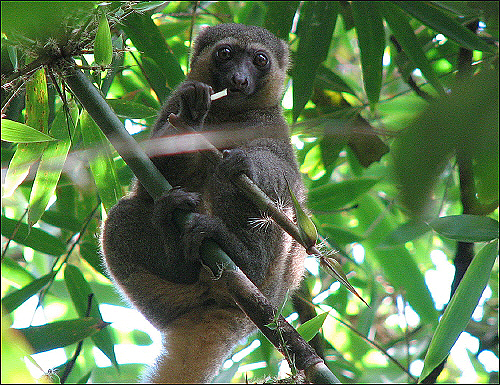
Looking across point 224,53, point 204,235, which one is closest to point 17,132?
point 204,235

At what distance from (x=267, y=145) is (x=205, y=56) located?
1.09m

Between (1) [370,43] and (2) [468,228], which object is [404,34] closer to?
(1) [370,43]

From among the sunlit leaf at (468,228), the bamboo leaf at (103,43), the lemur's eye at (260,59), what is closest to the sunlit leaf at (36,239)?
the lemur's eye at (260,59)

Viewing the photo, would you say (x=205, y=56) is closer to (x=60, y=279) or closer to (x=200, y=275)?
(x=200, y=275)

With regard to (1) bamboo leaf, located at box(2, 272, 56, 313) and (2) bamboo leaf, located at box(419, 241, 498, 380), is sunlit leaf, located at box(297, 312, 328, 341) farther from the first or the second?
(1) bamboo leaf, located at box(2, 272, 56, 313)

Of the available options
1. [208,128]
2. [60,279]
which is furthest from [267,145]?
[60,279]

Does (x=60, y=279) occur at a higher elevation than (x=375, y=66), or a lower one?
lower

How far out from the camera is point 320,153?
15.1ft

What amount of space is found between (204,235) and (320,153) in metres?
2.12

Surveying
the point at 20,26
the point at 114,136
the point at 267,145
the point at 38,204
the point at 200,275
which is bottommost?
the point at 200,275

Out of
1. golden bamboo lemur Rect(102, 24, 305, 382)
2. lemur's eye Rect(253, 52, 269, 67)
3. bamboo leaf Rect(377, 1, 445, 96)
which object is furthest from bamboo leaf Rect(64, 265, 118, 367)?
bamboo leaf Rect(377, 1, 445, 96)

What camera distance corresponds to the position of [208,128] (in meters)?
3.43

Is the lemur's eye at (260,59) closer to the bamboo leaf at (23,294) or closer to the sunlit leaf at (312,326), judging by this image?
the bamboo leaf at (23,294)

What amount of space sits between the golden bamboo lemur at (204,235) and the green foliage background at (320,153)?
24cm
